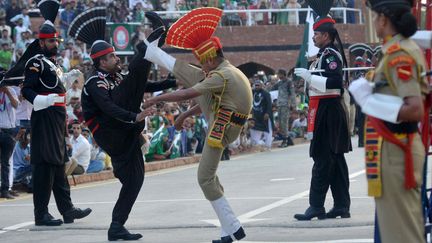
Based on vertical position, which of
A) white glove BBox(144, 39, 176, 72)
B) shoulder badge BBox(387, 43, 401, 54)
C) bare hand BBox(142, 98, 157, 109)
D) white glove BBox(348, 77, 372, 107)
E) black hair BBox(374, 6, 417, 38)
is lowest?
bare hand BBox(142, 98, 157, 109)

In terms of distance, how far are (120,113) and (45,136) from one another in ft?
6.27

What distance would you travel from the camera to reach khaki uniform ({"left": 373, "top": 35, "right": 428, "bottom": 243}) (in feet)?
25.2

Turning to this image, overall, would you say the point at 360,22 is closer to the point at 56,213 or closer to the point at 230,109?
the point at 56,213

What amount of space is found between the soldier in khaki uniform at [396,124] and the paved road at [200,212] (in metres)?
3.28

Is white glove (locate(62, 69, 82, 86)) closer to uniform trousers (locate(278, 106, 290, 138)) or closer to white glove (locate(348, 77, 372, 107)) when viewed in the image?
white glove (locate(348, 77, 372, 107))

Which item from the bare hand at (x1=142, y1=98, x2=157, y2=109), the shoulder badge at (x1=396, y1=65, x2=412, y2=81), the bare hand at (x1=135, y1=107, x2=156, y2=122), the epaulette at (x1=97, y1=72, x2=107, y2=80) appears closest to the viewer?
the shoulder badge at (x1=396, y1=65, x2=412, y2=81)

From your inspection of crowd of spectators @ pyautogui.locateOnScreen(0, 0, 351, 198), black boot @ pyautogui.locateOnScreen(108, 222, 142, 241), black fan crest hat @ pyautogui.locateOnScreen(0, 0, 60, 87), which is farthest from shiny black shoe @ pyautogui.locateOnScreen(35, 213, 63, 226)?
crowd of spectators @ pyautogui.locateOnScreen(0, 0, 351, 198)

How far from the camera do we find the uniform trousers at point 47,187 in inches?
531

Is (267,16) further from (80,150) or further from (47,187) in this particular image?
(47,187)

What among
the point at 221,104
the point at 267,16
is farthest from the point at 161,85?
the point at 267,16

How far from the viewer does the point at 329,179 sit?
1303cm

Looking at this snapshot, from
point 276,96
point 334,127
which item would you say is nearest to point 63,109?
point 334,127

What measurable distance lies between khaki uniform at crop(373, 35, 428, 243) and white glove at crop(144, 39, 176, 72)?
386 centimetres

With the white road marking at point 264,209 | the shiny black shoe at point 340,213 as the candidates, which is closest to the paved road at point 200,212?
the white road marking at point 264,209
